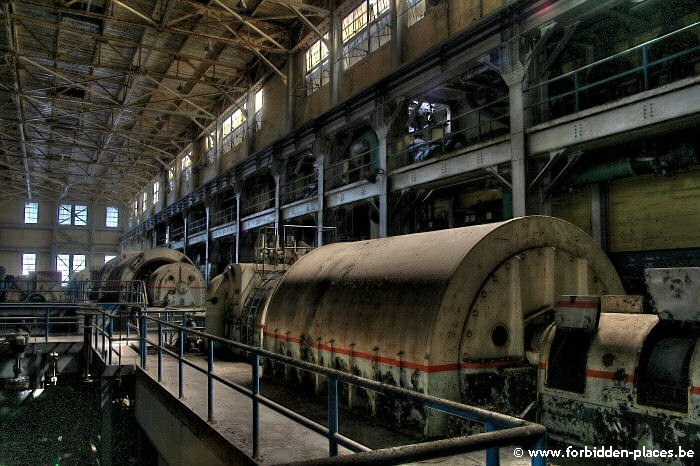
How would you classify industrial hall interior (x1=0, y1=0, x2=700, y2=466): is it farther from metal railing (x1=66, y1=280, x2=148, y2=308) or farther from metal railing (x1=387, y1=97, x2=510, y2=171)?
metal railing (x1=66, y1=280, x2=148, y2=308)

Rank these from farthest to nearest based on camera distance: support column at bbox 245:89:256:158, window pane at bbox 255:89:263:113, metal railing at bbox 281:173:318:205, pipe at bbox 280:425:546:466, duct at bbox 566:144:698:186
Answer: support column at bbox 245:89:256:158, window pane at bbox 255:89:263:113, metal railing at bbox 281:173:318:205, duct at bbox 566:144:698:186, pipe at bbox 280:425:546:466

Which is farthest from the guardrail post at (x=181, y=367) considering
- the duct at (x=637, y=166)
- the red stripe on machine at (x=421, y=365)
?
the duct at (x=637, y=166)

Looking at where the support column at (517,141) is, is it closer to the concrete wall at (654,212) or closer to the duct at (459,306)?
the concrete wall at (654,212)

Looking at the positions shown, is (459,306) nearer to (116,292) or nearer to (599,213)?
(599,213)

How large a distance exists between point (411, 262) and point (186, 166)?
34.7m

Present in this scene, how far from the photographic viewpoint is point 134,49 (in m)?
Result: 24.0

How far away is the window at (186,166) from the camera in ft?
120

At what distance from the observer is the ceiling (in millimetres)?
19844

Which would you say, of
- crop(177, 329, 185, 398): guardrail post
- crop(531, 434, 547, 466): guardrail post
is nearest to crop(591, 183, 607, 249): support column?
crop(177, 329, 185, 398): guardrail post

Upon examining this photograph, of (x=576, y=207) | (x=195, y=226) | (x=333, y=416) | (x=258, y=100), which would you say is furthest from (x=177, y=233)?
(x=333, y=416)

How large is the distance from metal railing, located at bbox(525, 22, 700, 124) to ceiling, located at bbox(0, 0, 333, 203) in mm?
9660

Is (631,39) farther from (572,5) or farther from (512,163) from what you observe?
(512,163)

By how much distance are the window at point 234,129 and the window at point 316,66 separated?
21.1 ft

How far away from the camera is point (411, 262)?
574 cm
